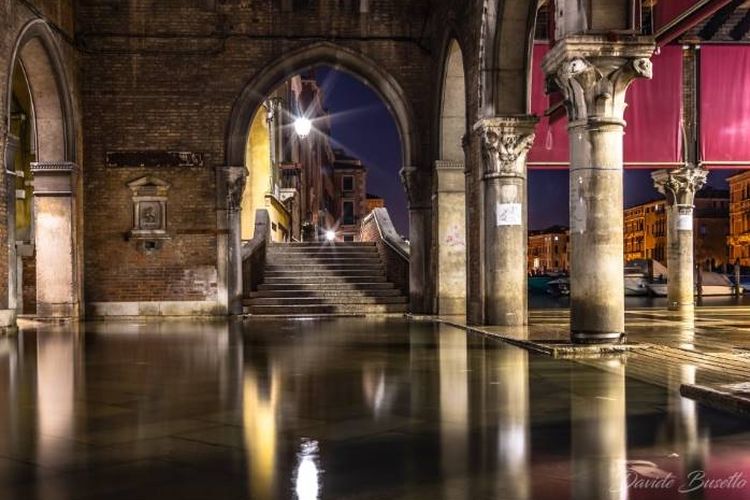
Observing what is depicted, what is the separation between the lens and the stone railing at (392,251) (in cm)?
2006

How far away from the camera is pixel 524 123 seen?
42.2ft

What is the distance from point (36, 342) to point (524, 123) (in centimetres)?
778

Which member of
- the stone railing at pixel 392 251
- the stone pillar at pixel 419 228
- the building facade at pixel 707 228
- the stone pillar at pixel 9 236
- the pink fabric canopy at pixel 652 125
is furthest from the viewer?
the building facade at pixel 707 228

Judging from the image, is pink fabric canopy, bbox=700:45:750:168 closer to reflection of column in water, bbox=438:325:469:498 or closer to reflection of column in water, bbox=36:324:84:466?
reflection of column in water, bbox=438:325:469:498

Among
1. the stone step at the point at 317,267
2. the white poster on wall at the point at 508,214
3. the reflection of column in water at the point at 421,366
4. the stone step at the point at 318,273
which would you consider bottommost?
the reflection of column in water at the point at 421,366

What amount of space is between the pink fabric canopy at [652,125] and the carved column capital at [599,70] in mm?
7889

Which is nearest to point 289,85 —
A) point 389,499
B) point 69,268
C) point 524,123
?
point 69,268

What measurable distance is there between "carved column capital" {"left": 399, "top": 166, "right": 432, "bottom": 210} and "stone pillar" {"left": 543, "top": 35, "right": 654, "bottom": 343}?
9.41 m

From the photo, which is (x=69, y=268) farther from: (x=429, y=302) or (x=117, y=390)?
(x=117, y=390)

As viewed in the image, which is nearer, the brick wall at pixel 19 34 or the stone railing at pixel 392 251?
the brick wall at pixel 19 34

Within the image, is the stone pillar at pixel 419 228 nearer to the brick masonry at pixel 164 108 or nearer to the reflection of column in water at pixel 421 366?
the brick masonry at pixel 164 108

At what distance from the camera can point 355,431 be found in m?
4.72

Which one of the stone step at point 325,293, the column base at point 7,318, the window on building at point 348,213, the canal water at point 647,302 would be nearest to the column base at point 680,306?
the canal water at point 647,302

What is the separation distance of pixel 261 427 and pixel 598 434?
190cm
